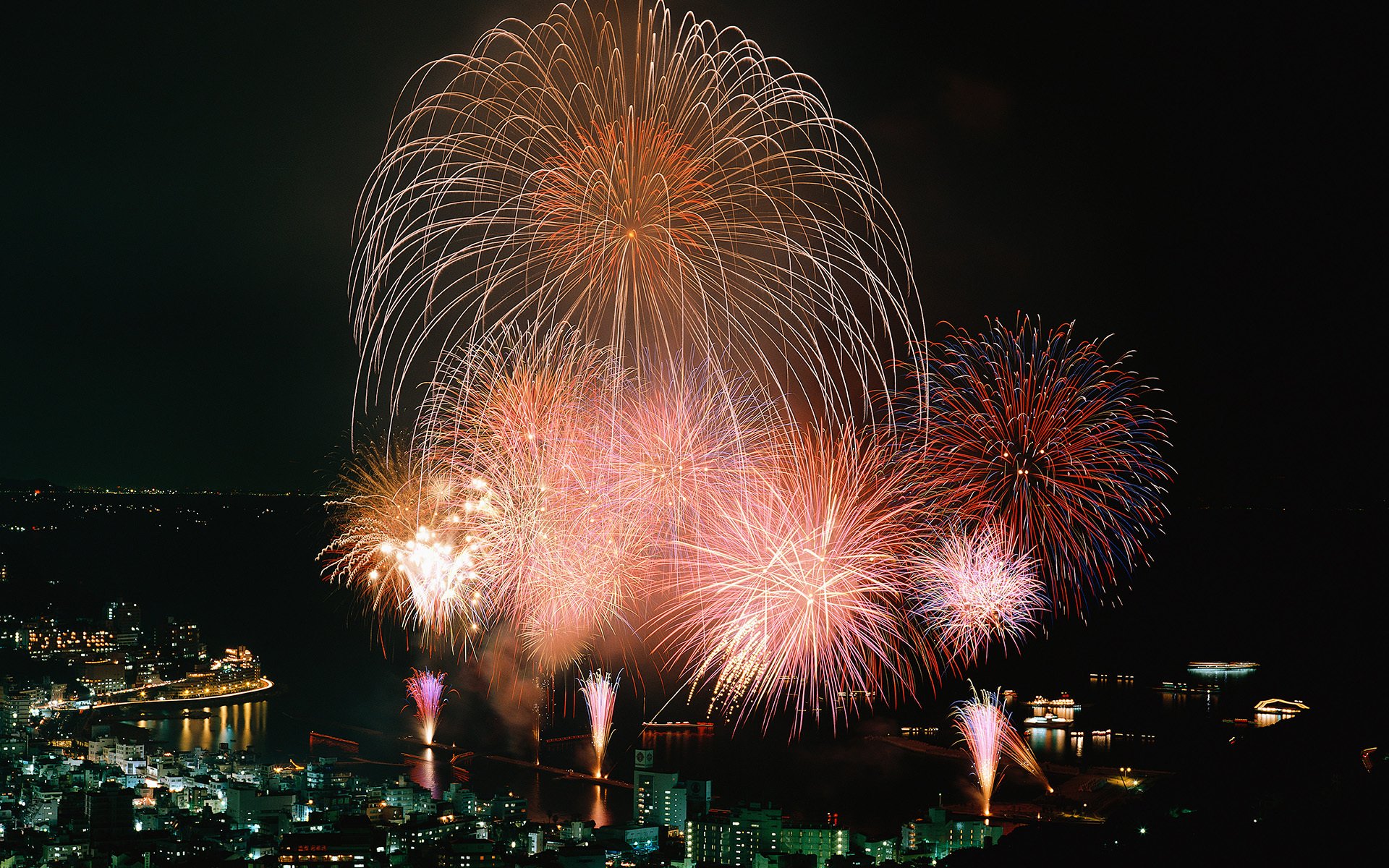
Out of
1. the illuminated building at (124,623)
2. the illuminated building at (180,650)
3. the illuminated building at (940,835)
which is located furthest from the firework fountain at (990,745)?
the illuminated building at (124,623)

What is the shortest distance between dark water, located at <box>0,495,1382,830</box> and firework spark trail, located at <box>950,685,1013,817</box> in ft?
1.76

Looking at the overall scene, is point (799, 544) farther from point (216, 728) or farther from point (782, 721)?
point (216, 728)

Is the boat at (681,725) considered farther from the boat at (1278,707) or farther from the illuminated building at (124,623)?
the illuminated building at (124,623)

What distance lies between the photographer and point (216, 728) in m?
29.3

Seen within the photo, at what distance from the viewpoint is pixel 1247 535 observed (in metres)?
36.8

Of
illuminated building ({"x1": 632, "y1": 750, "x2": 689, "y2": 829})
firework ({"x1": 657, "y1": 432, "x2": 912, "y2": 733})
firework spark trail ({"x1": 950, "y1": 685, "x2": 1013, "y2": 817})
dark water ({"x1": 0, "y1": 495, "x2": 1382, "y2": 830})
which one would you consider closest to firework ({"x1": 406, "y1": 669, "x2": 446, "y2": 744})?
dark water ({"x1": 0, "y1": 495, "x2": 1382, "y2": 830})

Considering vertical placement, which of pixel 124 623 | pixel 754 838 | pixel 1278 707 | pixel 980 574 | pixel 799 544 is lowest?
pixel 754 838

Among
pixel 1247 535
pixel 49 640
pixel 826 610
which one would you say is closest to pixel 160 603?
pixel 49 640

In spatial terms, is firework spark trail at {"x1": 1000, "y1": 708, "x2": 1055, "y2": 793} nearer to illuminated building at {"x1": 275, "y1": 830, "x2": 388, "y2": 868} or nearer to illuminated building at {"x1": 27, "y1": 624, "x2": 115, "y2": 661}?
illuminated building at {"x1": 275, "y1": 830, "x2": 388, "y2": 868}

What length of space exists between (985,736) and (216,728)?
1877cm

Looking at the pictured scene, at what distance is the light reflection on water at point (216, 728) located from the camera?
87.8 ft

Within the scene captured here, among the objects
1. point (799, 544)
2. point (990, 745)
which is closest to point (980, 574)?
point (799, 544)

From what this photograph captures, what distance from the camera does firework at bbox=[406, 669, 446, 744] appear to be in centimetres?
2531

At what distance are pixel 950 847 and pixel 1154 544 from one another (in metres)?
27.3
